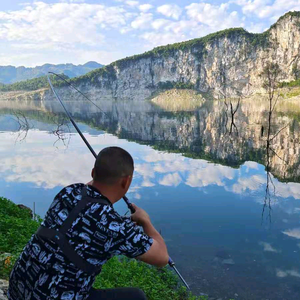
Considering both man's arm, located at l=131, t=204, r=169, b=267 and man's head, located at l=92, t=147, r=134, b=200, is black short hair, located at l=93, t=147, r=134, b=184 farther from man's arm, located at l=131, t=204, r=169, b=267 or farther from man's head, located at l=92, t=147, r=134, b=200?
man's arm, located at l=131, t=204, r=169, b=267

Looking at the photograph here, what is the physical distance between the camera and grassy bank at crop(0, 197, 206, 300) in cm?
699

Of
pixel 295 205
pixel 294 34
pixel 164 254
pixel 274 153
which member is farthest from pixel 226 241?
pixel 294 34

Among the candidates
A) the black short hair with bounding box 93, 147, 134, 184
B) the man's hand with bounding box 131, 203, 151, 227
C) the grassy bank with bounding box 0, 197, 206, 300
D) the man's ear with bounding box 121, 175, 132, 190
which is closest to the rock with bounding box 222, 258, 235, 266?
the grassy bank with bounding box 0, 197, 206, 300

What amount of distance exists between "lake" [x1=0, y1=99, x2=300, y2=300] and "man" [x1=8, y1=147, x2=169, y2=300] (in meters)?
6.37

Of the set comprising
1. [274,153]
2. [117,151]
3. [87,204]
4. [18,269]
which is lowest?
[274,153]

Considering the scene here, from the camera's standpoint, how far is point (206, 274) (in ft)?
30.0

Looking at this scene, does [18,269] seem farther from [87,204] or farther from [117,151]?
[117,151]

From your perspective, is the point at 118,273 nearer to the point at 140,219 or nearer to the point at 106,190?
the point at 140,219

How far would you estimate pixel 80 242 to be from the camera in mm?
2748

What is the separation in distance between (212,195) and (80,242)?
1426 cm

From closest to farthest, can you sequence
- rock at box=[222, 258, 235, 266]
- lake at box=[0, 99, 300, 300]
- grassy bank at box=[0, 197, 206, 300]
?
grassy bank at box=[0, 197, 206, 300]
lake at box=[0, 99, 300, 300]
rock at box=[222, 258, 235, 266]

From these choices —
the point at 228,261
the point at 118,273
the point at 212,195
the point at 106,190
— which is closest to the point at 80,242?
the point at 106,190

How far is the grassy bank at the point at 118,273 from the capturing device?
275 inches

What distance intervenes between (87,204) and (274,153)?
995 inches
